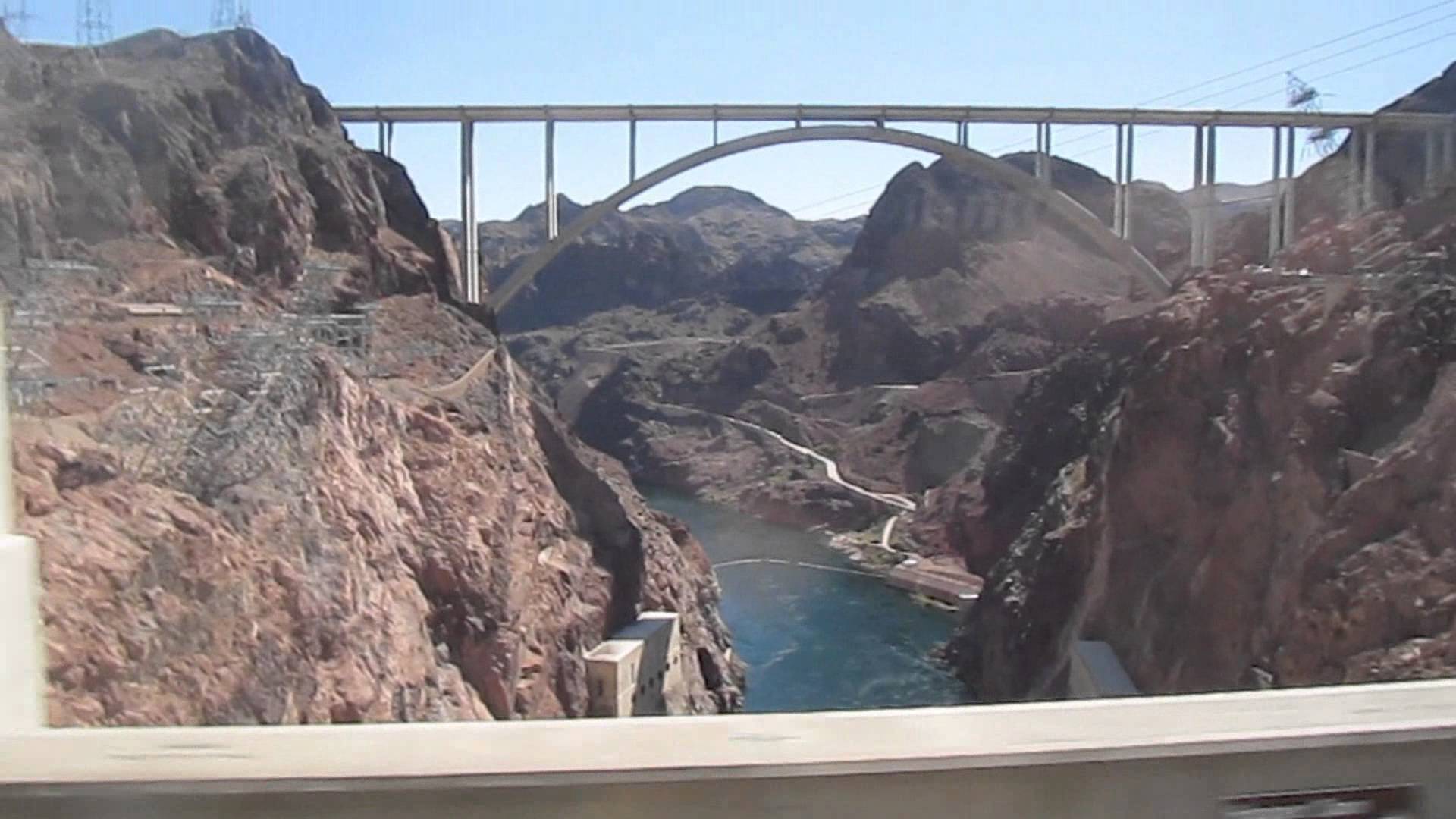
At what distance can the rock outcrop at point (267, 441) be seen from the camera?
5.12 metres

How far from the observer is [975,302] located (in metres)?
35.6

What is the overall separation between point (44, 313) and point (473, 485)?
11.1 ft

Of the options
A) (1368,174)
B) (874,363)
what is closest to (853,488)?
(874,363)

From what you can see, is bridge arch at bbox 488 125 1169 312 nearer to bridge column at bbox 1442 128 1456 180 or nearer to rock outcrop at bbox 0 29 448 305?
rock outcrop at bbox 0 29 448 305

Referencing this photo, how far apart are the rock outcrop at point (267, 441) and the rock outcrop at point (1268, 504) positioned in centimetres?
458

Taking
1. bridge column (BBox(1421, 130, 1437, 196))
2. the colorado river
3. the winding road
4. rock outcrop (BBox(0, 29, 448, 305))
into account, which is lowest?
the colorado river

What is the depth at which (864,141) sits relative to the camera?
18062mm

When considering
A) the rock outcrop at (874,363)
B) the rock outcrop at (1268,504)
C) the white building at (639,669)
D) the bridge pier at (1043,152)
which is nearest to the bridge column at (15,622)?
the rock outcrop at (1268,504)

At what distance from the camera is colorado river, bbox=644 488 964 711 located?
54.1 ft

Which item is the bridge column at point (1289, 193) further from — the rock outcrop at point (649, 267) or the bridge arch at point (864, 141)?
the rock outcrop at point (649, 267)

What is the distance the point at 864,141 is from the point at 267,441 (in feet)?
41.8

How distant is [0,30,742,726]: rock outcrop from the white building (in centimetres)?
22

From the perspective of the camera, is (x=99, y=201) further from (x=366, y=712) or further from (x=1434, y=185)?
(x=1434, y=185)

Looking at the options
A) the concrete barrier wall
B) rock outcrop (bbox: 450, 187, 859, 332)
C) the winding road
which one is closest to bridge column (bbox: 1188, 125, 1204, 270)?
the winding road
